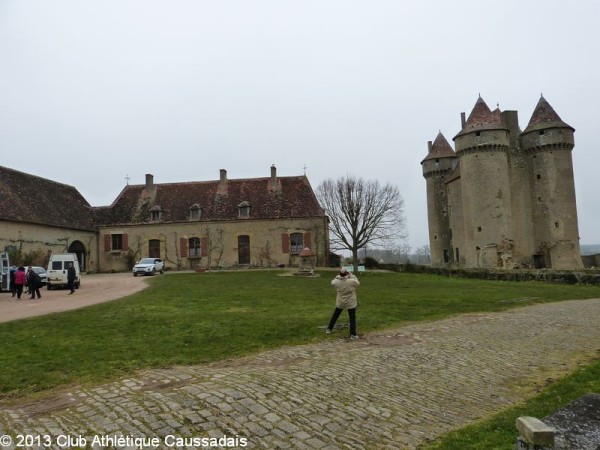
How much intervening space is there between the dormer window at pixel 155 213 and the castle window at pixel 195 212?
9.79 feet

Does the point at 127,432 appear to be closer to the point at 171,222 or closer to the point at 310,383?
the point at 310,383

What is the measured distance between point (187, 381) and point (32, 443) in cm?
214

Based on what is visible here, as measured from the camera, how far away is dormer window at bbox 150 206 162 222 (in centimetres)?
3884

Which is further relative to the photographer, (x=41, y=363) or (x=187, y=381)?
(x=41, y=363)

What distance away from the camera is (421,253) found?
131 metres

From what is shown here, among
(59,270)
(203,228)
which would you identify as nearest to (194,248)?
(203,228)

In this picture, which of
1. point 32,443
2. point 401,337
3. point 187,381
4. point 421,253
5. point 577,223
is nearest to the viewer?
point 32,443

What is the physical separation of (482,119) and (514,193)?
301 inches

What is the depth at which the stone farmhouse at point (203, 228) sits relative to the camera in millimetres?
37531

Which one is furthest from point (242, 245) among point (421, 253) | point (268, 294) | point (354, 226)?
point (421, 253)

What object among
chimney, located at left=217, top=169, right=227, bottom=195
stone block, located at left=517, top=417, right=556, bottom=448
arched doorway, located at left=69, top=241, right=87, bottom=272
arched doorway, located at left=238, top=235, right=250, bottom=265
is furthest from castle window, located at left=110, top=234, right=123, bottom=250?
stone block, located at left=517, top=417, right=556, bottom=448

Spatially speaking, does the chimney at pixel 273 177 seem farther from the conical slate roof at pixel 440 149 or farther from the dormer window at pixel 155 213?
the conical slate roof at pixel 440 149

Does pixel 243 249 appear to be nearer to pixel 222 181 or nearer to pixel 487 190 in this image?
pixel 222 181

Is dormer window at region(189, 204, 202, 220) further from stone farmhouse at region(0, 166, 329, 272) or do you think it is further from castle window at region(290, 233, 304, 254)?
castle window at region(290, 233, 304, 254)
